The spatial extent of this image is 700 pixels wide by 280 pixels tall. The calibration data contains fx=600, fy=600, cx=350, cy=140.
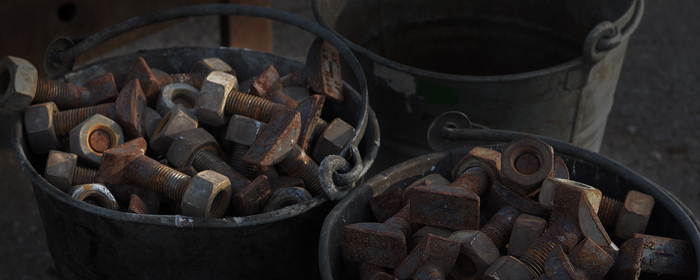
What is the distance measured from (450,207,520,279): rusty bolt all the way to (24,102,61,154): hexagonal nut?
1385 millimetres

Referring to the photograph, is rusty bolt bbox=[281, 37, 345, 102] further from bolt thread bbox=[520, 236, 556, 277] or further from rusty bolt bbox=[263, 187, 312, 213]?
bolt thread bbox=[520, 236, 556, 277]

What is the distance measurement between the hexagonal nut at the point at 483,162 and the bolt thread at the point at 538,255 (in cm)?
30

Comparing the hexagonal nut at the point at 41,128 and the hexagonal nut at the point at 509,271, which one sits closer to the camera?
the hexagonal nut at the point at 509,271

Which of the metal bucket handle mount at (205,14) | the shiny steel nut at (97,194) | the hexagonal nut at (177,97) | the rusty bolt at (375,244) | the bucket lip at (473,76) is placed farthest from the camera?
the bucket lip at (473,76)

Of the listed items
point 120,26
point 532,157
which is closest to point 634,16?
point 532,157

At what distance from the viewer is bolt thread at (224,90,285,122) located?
2092 millimetres

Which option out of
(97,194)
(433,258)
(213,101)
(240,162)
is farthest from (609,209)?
(97,194)

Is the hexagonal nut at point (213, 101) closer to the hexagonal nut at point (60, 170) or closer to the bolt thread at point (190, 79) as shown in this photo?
the bolt thread at point (190, 79)

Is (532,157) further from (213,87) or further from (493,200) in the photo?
(213,87)

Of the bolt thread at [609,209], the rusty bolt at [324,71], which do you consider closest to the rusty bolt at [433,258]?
the bolt thread at [609,209]

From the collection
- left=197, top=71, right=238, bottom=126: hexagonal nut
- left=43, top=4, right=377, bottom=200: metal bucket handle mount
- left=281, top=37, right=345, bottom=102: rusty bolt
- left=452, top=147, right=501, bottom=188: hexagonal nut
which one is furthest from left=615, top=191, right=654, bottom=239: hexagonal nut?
left=197, top=71, right=238, bottom=126: hexagonal nut

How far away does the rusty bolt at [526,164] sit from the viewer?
175cm

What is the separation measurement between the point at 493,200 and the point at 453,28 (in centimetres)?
169

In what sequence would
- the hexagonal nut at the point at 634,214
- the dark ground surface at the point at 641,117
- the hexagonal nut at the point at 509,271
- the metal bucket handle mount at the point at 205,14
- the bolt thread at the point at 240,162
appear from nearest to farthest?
the hexagonal nut at the point at 509,271
the hexagonal nut at the point at 634,214
the metal bucket handle mount at the point at 205,14
the bolt thread at the point at 240,162
the dark ground surface at the point at 641,117
